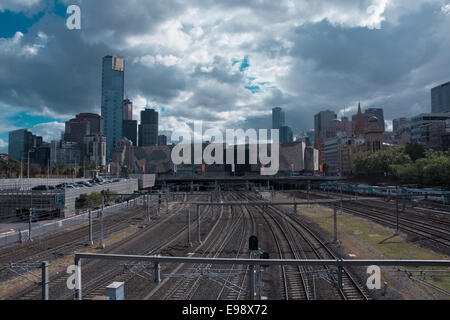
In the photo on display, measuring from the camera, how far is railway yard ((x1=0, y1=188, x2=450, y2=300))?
483 inches

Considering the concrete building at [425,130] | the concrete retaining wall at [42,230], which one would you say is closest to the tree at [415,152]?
the concrete building at [425,130]

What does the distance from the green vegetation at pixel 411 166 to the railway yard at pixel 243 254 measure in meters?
17.1

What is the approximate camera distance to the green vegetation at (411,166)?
55094 mm

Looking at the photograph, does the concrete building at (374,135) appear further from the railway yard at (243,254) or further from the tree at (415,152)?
the railway yard at (243,254)

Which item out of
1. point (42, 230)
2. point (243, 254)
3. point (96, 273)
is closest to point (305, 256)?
point (243, 254)

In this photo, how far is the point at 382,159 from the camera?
85125mm

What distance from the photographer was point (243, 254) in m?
20.8

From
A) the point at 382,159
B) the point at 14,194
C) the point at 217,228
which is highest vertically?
the point at 382,159

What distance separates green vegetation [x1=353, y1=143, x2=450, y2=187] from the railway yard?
1708 centimetres

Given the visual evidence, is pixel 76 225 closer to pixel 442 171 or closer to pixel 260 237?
pixel 260 237

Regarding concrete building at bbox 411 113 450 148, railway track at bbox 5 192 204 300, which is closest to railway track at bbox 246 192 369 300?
railway track at bbox 5 192 204 300

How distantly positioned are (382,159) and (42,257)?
87507 millimetres
